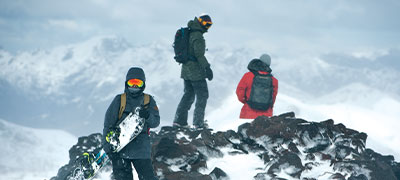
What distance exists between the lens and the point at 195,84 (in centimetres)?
1221

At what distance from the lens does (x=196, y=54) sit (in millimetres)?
11758

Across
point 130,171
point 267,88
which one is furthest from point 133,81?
point 267,88

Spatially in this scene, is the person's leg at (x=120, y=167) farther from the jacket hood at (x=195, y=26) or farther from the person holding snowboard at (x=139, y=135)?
the jacket hood at (x=195, y=26)

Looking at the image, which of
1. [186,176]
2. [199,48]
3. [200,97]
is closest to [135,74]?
[186,176]

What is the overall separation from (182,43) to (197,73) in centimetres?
104

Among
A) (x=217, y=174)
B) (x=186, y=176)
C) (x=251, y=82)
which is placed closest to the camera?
(x=186, y=176)

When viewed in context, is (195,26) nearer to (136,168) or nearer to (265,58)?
(265,58)

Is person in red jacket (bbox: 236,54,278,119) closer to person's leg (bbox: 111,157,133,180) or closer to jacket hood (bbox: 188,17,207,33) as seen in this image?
jacket hood (bbox: 188,17,207,33)

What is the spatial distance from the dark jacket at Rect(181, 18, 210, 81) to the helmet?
0.33 ft

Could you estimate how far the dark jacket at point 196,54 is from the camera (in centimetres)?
1165

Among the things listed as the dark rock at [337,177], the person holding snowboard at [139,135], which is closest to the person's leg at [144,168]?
the person holding snowboard at [139,135]

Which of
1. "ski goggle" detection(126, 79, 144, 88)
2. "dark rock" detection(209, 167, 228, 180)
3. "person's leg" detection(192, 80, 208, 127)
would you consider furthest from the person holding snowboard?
"person's leg" detection(192, 80, 208, 127)

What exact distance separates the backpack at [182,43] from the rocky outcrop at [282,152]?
7.64 feet

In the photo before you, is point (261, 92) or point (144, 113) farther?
point (261, 92)
